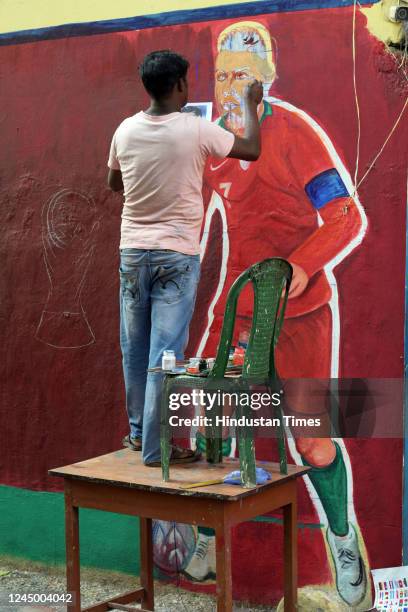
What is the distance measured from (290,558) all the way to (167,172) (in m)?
1.72

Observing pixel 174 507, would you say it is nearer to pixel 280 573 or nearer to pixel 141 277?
pixel 141 277

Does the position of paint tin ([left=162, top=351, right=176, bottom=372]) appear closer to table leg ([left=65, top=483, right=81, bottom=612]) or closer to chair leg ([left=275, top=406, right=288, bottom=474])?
chair leg ([left=275, top=406, right=288, bottom=474])

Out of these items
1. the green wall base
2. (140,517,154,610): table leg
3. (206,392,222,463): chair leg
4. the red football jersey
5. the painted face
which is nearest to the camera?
(206,392,222,463): chair leg

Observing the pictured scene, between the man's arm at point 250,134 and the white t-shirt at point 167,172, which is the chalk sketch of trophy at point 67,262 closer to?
the white t-shirt at point 167,172

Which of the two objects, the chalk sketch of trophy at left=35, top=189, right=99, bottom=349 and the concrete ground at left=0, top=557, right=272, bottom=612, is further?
the chalk sketch of trophy at left=35, top=189, right=99, bottom=349

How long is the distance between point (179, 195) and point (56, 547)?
2.56m

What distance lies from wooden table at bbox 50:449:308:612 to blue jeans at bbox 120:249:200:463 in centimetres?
21

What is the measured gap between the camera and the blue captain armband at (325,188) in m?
4.78

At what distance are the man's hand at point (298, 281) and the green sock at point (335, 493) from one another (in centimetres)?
79

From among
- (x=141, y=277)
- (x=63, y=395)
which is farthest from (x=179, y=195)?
(x=63, y=395)

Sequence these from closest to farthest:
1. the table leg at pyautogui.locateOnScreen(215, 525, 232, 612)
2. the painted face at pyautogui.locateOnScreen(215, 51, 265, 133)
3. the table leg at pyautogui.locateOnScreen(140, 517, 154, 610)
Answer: the table leg at pyautogui.locateOnScreen(215, 525, 232, 612), the table leg at pyautogui.locateOnScreen(140, 517, 154, 610), the painted face at pyautogui.locateOnScreen(215, 51, 265, 133)

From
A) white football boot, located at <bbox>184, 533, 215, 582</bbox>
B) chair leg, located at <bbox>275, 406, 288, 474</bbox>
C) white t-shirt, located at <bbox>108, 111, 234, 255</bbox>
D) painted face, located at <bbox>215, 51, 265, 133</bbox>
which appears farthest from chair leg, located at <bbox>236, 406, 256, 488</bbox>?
painted face, located at <bbox>215, 51, 265, 133</bbox>

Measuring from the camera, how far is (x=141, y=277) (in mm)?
4078

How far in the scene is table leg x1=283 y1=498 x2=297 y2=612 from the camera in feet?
13.3
